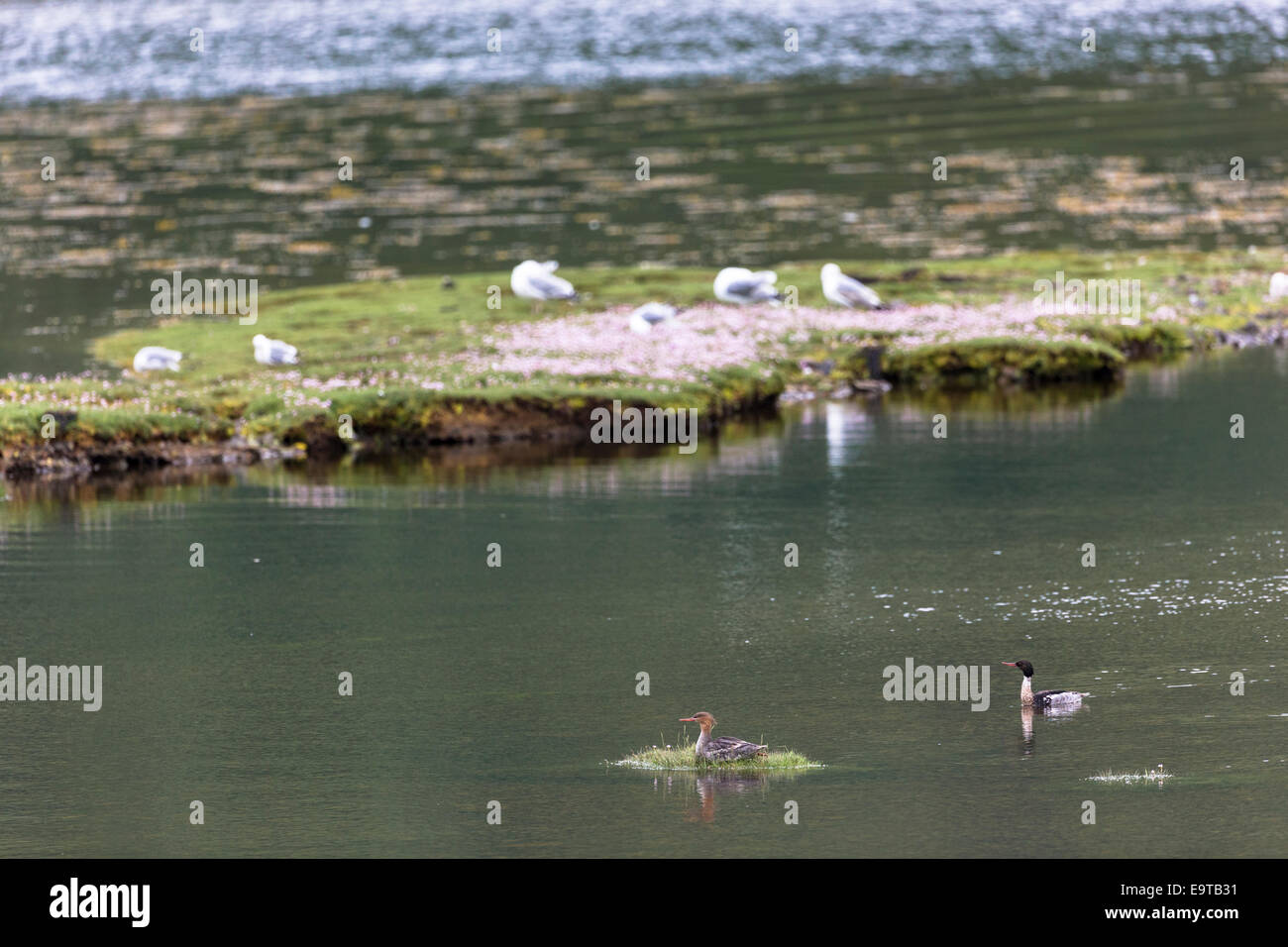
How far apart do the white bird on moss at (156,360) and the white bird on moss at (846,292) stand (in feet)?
50.3

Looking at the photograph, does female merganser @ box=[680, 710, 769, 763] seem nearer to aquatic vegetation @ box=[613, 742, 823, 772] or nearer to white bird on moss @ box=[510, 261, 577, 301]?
aquatic vegetation @ box=[613, 742, 823, 772]

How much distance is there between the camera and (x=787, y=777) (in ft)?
75.4

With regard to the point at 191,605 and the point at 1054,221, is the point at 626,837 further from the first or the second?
the point at 1054,221

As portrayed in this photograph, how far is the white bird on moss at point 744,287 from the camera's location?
5059 centimetres

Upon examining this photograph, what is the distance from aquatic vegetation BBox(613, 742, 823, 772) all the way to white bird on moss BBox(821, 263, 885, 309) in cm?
2777

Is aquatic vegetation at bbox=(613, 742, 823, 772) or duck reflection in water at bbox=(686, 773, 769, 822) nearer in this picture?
duck reflection in water at bbox=(686, 773, 769, 822)

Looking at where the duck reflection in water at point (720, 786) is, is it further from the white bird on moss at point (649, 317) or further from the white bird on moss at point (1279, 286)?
the white bird on moss at point (1279, 286)

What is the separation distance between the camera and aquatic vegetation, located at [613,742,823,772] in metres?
23.2

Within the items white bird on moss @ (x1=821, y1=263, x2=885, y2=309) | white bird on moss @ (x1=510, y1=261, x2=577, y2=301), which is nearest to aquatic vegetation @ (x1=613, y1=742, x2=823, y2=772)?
white bird on moss @ (x1=510, y1=261, x2=577, y2=301)

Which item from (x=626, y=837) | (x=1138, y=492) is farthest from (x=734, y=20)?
(x=626, y=837)

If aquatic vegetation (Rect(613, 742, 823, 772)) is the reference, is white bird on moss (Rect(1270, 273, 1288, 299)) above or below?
above

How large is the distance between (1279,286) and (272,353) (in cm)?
2569

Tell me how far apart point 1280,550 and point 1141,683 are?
7955 mm

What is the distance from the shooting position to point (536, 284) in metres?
50.4
